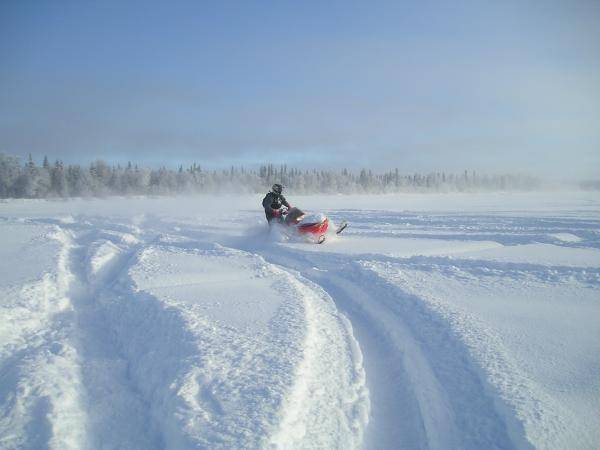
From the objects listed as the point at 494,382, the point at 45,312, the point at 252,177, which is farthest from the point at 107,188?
the point at 494,382

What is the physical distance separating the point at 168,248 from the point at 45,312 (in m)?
5.79

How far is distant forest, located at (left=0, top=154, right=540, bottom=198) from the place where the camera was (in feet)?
201

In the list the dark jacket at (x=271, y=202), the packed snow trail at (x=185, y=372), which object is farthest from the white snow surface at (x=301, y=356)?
the dark jacket at (x=271, y=202)

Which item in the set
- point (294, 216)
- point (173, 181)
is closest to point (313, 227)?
point (294, 216)

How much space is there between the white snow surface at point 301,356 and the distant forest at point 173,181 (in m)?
42.5

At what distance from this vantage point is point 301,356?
13.4ft

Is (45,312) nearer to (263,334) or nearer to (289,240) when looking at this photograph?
(263,334)

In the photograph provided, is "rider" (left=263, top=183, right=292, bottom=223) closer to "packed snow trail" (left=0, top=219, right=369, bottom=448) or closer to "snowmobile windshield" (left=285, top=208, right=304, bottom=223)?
"snowmobile windshield" (left=285, top=208, right=304, bottom=223)

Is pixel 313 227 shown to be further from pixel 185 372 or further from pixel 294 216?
pixel 185 372

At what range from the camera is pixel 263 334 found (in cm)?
469

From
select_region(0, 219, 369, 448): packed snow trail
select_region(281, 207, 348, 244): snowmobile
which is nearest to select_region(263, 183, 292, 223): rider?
select_region(281, 207, 348, 244): snowmobile

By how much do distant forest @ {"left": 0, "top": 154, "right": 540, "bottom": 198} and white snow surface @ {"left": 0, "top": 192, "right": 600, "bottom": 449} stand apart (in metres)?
42.5

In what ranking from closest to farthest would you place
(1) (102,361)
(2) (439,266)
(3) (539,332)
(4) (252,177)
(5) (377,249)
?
(1) (102,361), (3) (539,332), (2) (439,266), (5) (377,249), (4) (252,177)

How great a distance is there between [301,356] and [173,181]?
85.6 metres
